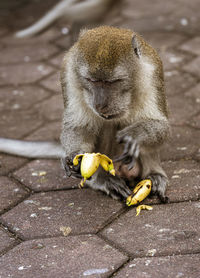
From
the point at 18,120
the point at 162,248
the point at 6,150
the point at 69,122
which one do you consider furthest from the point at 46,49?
the point at 162,248

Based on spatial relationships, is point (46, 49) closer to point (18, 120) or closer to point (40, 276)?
point (18, 120)

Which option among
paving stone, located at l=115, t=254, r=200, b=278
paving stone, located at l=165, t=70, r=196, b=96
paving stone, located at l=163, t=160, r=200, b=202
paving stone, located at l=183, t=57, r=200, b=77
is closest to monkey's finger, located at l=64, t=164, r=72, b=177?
paving stone, located at l=163, t=160, r=200, b=202

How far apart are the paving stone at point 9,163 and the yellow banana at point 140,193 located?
3.18 ft

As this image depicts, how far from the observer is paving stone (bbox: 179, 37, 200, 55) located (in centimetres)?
543

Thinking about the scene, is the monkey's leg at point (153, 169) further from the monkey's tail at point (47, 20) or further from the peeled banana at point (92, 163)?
the monkey's tail at point (47, 20)

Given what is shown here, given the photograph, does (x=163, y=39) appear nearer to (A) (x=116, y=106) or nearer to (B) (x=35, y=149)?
(B) (x=35, y=149)

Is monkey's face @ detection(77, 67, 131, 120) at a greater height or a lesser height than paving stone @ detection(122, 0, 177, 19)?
lesser

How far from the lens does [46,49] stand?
596cm

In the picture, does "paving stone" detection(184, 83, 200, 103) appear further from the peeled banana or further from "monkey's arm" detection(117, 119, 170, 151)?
the peeled banana

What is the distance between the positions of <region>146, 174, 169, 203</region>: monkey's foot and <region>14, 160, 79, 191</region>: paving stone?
0.52 m

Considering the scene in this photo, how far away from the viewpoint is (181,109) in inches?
173

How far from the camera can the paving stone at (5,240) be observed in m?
2.87

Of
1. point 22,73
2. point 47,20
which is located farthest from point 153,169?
point 47,20

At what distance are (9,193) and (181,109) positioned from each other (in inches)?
65.8
